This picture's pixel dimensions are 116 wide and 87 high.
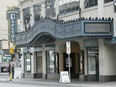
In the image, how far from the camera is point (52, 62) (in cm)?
4419

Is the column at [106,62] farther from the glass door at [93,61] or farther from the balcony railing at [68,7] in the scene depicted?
the balcony railing at [68,7]

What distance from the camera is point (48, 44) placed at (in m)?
44.3

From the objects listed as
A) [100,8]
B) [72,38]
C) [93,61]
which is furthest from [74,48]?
[100,8]

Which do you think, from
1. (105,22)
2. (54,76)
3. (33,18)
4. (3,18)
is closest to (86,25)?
(105,22)

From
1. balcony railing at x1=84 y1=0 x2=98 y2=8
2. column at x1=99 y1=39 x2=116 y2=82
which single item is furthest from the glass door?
balcony railing at x1=84 y1=0 x2=98 y2=8

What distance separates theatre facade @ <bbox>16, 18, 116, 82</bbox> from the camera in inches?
1284

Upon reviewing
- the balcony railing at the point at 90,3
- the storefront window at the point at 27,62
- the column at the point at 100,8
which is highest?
the balcony railing at the point at 90,3

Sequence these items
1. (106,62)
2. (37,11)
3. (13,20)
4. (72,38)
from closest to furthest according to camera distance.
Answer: (72,38) < (106,62) < (37,11) < (13,20)


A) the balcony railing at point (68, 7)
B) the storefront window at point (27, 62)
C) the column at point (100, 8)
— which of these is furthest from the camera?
the storefront window at point (27, 62)

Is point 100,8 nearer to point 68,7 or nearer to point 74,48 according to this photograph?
point 68,7

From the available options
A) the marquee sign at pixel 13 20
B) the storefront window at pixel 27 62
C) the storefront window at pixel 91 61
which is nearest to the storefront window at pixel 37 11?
the storefront window at pixel 27 62

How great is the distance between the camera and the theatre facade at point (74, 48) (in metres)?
32.6

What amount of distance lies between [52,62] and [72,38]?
1085 centimetres

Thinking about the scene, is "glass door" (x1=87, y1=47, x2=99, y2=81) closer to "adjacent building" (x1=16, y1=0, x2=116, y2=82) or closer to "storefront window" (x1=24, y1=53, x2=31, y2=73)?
"adjacent building" (x1=16, y1=0, x2=116, y2=82)
